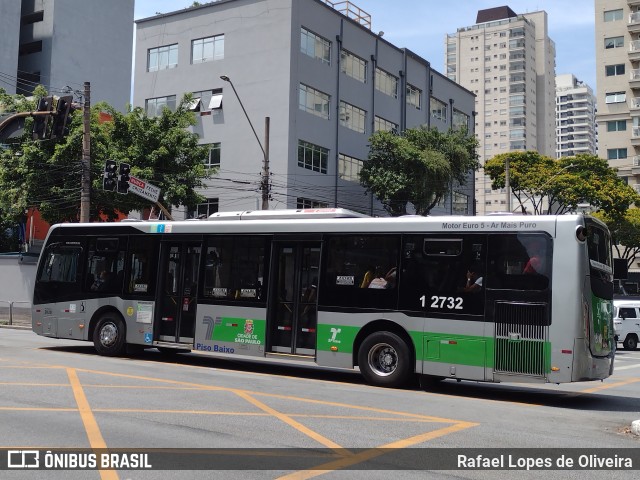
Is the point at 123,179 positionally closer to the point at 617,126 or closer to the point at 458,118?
the point at 458,118

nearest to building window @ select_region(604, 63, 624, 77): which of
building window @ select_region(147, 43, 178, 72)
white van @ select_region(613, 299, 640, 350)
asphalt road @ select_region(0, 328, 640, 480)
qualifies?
white van @ select_region(613, 299, 640, 350)

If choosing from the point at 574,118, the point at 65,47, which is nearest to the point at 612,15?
the point at 65,47

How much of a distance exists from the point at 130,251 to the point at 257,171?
22173 mm

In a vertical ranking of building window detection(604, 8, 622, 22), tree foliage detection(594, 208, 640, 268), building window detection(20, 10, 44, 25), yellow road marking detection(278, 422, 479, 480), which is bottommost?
yellow road marking detection(278, 422, 479, 480)

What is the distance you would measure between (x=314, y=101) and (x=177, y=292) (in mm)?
26320

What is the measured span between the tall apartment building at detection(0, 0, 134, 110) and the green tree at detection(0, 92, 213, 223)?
125ft

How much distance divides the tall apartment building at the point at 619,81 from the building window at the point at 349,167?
38.1 metres

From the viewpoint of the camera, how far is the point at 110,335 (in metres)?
16.0

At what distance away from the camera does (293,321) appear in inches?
535

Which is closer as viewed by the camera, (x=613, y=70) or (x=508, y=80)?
(x=613, y=70)

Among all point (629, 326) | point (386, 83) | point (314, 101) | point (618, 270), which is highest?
point (386, 83)

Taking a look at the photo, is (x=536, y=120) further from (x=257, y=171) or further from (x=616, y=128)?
(x=257, y=171)

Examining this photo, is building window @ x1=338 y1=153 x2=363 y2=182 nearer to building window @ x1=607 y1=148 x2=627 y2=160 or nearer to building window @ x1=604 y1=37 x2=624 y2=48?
building window @ x1=607 y1=148 x2=627 y2=160

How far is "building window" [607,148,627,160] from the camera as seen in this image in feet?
231
